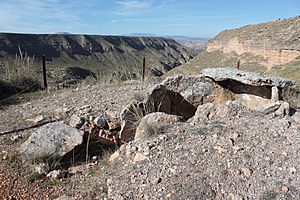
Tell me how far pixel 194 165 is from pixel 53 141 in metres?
2.02

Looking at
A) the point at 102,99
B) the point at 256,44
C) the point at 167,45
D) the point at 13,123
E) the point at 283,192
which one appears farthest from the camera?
the point at 167,45

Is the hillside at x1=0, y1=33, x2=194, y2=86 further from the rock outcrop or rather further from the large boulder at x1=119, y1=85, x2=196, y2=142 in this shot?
the rock outcrop

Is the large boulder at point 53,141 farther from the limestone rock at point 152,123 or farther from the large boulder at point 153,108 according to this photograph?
the limestone rock at point 152,123

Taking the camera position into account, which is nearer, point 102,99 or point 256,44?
point 102,99

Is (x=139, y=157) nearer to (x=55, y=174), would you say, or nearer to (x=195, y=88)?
(x=55, y=174)

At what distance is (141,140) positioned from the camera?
4.11 m

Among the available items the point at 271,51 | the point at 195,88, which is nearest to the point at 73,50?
the point at 271,51

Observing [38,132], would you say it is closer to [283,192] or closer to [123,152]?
[123,152]

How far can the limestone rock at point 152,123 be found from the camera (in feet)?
13.9

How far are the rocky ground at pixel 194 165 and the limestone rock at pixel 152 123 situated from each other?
0.10ft

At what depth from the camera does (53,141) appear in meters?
4.29

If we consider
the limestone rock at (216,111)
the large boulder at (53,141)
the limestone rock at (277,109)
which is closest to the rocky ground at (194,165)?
the limestone rock at (216,111)

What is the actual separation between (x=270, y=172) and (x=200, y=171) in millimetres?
735

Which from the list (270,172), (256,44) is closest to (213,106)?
(270,172)
